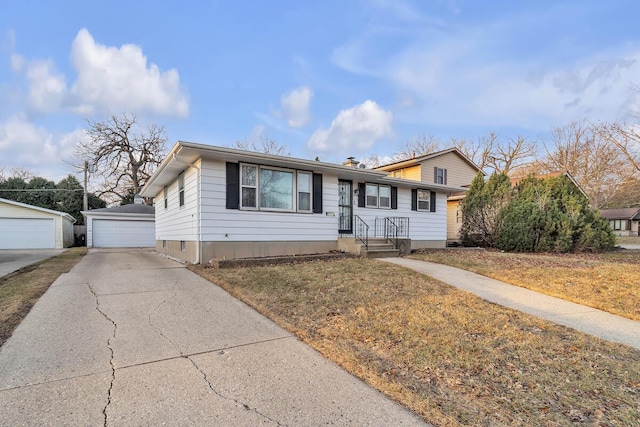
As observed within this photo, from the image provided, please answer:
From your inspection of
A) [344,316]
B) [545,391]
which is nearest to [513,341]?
[545,391]

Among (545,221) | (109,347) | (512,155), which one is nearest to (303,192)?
(109,347)

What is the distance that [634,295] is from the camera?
5.93m

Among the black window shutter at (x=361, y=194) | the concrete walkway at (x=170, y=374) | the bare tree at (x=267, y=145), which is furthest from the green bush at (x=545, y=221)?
the bare tree at (x=267, y=145)

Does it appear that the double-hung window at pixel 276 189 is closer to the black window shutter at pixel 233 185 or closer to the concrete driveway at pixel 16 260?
the black window shutter at pixel 233 185

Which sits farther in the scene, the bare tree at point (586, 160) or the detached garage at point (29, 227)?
the bare tree at point (586, 160)

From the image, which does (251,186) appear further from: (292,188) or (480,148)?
(480,148)

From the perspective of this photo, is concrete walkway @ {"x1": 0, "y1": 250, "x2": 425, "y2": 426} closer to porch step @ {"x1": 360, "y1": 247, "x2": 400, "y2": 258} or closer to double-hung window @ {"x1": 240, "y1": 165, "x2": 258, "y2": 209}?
double-hung window @ {"x1": 240, "y1": 165, "x2": 258, "y2": 209}

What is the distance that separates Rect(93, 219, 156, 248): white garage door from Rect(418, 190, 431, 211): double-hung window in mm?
17133

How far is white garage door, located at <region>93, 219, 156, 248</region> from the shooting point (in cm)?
2030

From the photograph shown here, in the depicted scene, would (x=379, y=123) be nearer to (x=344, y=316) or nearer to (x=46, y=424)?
(x=344, y=316)

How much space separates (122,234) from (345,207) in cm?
1622

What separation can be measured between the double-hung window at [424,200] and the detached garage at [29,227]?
2063 centimetres

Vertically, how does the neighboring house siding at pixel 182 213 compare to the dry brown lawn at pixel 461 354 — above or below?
above

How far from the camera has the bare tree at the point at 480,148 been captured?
1334 inches
